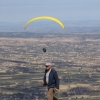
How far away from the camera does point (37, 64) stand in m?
140

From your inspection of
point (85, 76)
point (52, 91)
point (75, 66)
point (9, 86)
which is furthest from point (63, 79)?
point (52, 91)

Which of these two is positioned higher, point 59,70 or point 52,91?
point 52,91

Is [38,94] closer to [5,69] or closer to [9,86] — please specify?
[9,86]

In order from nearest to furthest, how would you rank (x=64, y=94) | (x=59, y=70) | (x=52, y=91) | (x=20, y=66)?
1. (x=52, y=91)
2. (x=64, y=94)
3. (x=59, y=70)
4. (x=20, y=66)

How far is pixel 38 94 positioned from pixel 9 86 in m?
15.1

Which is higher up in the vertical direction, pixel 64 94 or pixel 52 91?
pixel 52 91

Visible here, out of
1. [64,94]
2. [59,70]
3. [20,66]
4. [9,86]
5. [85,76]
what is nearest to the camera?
[64,94]

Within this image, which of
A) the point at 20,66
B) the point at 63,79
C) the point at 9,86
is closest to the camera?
the point at 9,86

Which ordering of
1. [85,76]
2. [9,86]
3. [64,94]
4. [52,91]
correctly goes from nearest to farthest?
[52,91], [64,94], [9,86], [85,76]

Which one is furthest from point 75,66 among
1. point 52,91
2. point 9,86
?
point 52,91

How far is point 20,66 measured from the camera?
133 meters

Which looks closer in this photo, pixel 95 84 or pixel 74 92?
pixel 74 92

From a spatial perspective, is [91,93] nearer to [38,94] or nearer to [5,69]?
[38,94]

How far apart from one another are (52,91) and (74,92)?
243ft
